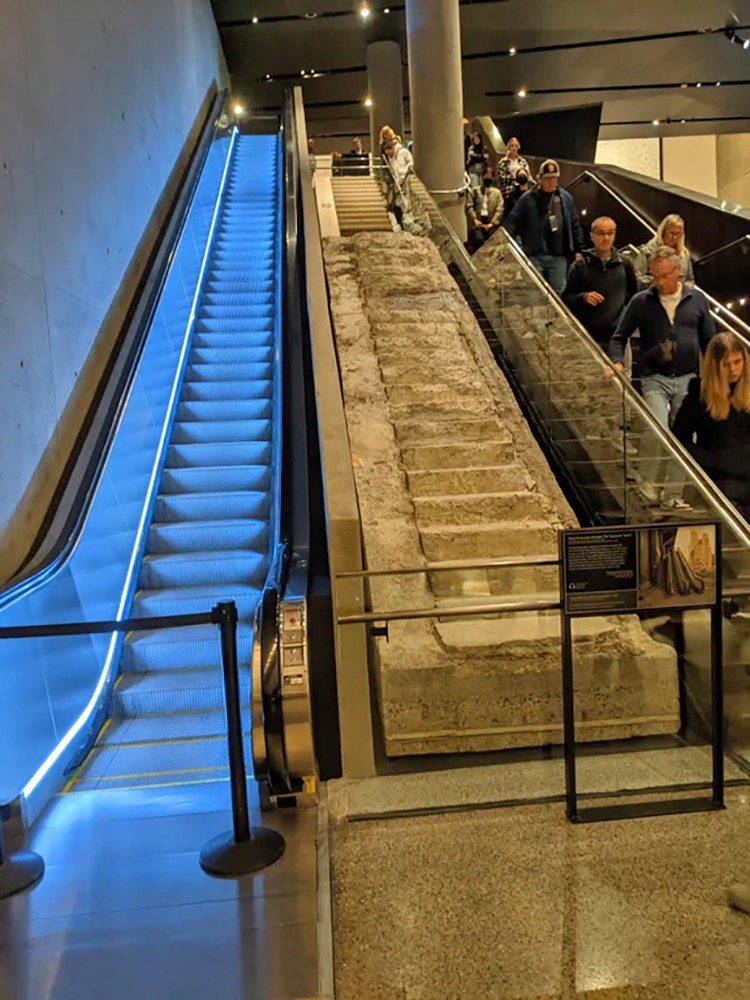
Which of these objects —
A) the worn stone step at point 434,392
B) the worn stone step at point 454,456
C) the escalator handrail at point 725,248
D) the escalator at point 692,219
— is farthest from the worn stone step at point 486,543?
the escalator handrail at point 725,248

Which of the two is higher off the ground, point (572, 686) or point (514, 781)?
point (572, 686)

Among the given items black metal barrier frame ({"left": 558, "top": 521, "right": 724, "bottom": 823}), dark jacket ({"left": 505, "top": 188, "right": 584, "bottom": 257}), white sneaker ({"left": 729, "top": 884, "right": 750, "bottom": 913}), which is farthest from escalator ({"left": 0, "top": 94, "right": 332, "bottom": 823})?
dark jacket ({"left": 505, "top": 188, "right": 584, "bottom": 257})

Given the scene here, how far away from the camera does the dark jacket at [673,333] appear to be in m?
5.05

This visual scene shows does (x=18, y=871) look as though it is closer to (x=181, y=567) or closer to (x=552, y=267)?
(x=181, y=567)

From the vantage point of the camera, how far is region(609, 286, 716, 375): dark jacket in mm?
5051

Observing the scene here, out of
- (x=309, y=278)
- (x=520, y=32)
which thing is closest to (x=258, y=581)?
(x=309, y=278)

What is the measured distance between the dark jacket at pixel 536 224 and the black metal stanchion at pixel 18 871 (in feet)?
22.2

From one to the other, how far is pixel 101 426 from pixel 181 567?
112cm

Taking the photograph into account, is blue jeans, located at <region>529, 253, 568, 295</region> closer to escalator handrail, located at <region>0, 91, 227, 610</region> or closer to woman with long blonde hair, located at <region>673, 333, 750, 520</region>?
escalator handrail, located at <region>0, 91, 227, 610</region>

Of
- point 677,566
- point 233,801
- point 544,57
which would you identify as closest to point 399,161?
point 544,57

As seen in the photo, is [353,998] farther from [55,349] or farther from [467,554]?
[55,349]

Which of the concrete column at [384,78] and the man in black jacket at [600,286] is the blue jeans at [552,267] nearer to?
the man in black jacket at [600,286]

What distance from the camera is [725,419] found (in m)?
4.54

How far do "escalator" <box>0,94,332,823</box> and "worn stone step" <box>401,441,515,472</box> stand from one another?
0.73m
